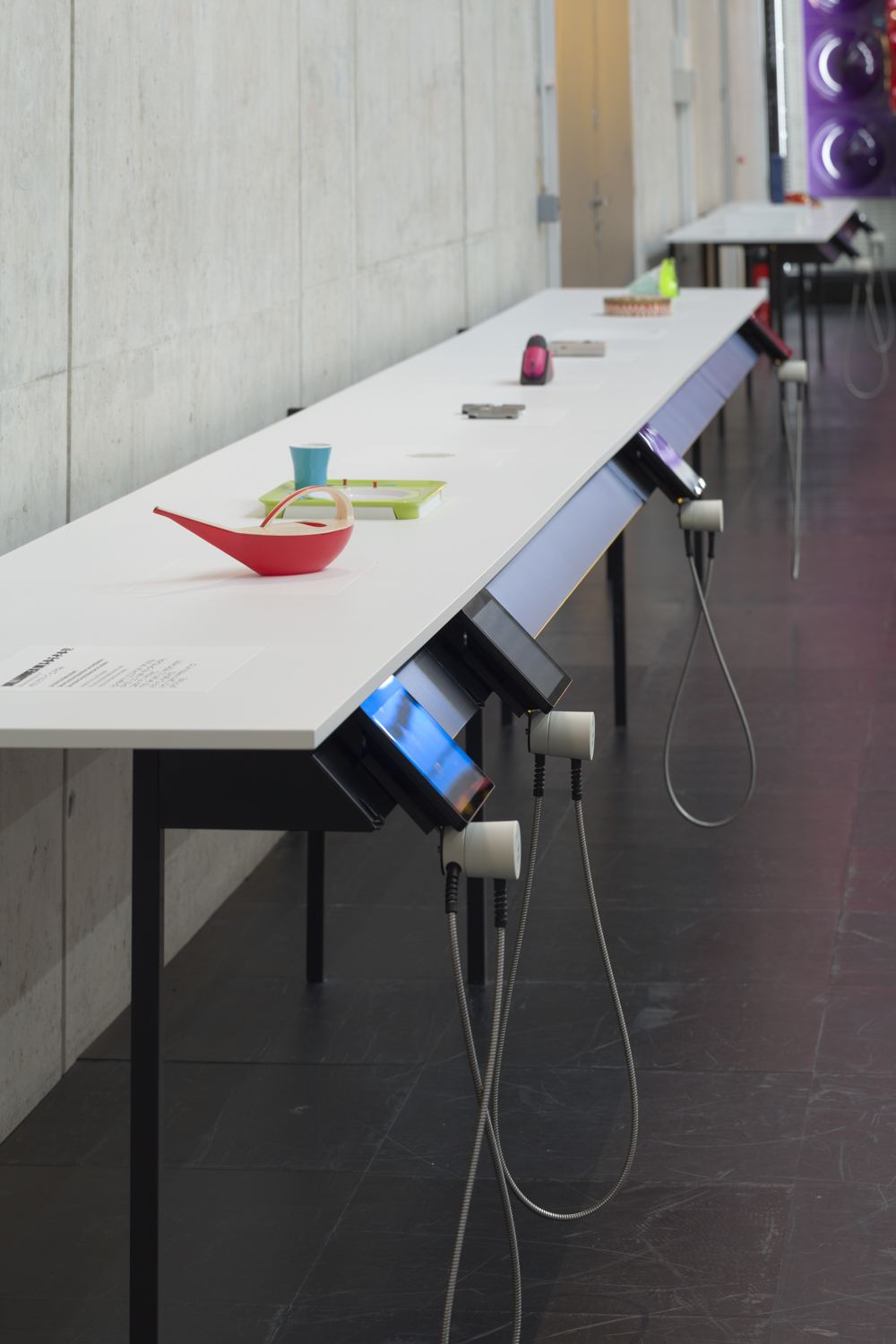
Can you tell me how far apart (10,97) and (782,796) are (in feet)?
7.17

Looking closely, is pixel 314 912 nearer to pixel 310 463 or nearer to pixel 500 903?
pixel 310 463

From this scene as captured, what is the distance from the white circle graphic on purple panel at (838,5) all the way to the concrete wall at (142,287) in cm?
1099

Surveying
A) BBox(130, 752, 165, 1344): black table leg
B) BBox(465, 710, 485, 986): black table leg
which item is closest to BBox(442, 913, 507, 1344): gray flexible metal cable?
BBox(130, 752, 165, 1344): black table leg

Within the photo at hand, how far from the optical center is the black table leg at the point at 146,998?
171cm

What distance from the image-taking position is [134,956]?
5.70 ft

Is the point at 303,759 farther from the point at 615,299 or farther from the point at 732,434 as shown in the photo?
the point at 732,434

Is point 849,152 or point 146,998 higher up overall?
point 849,152

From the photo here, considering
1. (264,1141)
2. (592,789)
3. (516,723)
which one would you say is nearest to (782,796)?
(592,789)

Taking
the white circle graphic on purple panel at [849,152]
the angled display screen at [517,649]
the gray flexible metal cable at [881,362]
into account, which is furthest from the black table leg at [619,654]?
the white circle graphic on purple panel at [849,152]

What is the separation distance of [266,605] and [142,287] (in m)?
1.10

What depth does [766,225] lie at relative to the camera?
377 inches

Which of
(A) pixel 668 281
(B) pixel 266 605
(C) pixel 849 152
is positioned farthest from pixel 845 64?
(B) pixel 266 605

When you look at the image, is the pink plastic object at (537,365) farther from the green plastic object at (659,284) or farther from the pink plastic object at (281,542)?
the pink plastic object at (281,542)

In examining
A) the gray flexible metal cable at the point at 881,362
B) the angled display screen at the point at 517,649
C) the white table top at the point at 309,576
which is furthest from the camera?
the gray flexible metal cable at the point at 881,362
